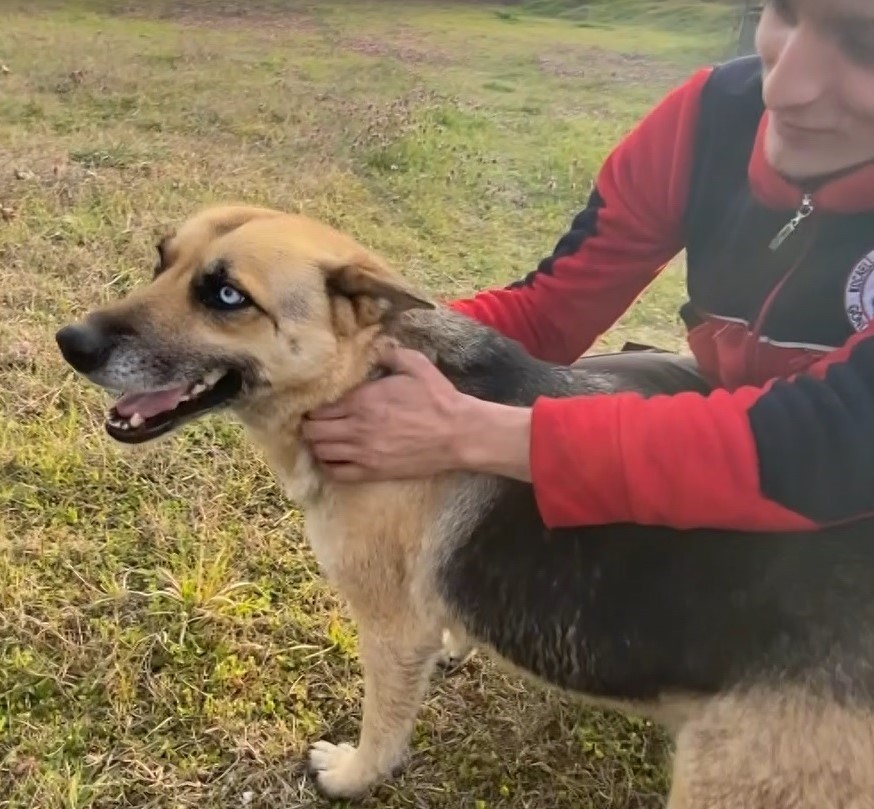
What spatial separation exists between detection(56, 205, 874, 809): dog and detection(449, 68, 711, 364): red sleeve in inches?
15.3

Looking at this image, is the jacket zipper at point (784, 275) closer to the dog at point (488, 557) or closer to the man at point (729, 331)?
the man at point (729, 331)

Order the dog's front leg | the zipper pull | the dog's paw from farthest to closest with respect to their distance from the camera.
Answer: the dog's paw → the dog's front leg → the zipper pull

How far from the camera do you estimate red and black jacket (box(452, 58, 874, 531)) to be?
61.1 inches

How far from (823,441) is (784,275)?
1.60 feet

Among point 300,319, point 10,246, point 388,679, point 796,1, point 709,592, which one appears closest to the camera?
point 796,1

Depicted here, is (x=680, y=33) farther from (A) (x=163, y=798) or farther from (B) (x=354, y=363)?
(A) (x=163, y=798)

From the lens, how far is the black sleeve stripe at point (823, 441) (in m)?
1.52

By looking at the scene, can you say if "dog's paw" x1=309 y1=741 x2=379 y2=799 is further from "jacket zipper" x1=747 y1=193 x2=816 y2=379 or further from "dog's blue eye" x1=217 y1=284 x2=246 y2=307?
"jacket zipper" x1=747 y1=193 x2=816 y2=379

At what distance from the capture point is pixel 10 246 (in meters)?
4.07

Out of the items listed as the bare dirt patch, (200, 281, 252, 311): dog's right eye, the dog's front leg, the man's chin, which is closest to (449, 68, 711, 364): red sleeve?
the man's chin

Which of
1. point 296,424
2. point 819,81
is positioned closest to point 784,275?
point 819,81

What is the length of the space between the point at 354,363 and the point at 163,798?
1142 mm

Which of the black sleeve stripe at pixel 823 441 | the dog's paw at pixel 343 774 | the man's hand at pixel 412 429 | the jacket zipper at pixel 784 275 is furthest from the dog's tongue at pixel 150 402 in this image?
the jacket zipper at pixel 784 275

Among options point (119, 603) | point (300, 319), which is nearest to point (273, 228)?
point (300, 319)
